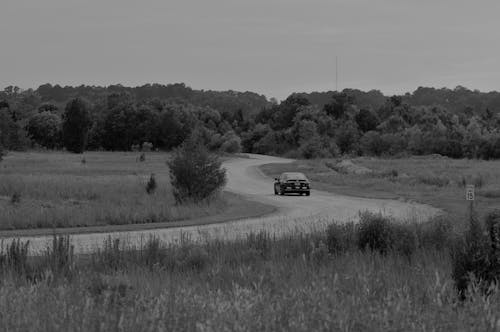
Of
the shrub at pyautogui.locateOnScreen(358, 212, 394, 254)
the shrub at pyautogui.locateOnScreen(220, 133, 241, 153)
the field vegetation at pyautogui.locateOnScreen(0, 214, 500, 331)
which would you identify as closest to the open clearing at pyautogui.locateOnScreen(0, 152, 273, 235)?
the field vegetation at pyautogui.locateOnScreen(0, 214, 500, 331)

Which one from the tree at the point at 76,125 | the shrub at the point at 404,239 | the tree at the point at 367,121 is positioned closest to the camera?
the shrub at the point at 404,239

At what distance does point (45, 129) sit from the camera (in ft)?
462

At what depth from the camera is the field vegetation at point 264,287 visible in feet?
19.6

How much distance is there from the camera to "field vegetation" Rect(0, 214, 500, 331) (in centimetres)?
596

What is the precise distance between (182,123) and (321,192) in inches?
3815

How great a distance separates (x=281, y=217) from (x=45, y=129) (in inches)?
4646

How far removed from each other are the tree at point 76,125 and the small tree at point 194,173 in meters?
92.2

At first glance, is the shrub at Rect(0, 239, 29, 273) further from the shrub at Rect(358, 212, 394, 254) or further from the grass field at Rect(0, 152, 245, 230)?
the grass field at Rect(0, 152, 245, 230)

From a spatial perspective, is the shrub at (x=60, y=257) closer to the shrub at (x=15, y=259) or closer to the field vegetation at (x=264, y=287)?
the field vegetation at (x=264, y=287)

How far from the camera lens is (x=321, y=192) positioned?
5156cm

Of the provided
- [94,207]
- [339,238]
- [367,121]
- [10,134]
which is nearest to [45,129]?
[10,134]

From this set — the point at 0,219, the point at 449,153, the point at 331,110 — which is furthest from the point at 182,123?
the point at 0,219

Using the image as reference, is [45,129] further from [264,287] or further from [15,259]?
[264,287]

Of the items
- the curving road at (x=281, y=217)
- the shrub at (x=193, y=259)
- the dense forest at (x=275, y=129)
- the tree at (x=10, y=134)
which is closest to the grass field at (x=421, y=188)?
the curving road at (x=281, y=217)
